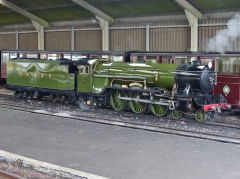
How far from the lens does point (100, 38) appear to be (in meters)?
28.9

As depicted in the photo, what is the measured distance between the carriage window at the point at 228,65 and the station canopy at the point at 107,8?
7684 mm

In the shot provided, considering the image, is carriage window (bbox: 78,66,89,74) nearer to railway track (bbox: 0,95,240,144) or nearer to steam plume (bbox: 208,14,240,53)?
railway track (bbox: 0,95,240,144)

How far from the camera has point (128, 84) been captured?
14.3 meters

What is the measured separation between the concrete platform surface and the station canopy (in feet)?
44.1

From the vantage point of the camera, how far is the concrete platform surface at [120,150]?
7223 millimetres

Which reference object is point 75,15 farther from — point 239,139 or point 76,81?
point 239,139

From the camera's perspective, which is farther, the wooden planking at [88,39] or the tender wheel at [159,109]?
the wooden planking at [88,39]

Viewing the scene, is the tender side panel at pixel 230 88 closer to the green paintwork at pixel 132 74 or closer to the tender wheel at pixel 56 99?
the green paintwork at pixel 132 74

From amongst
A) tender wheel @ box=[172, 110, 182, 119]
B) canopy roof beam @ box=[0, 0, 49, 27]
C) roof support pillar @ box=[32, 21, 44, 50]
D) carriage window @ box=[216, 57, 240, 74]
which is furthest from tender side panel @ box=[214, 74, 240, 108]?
roof support pillar @ box=[32, 21, 44, 50]

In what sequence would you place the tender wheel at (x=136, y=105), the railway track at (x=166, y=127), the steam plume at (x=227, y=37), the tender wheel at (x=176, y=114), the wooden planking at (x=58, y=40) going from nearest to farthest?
the railway track at (x=166, y=127) → the tender wheel at (x=176, y=114) → the tender wheel at (x=136, y=105) → the steam plume at (x=227, y=37) → the wooden planking at (x=58, y=40)

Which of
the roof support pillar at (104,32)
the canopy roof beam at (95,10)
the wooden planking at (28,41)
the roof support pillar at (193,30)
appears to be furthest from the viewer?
the wooden planking at (28,41)

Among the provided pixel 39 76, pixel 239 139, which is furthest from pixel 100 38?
pixel 239 139

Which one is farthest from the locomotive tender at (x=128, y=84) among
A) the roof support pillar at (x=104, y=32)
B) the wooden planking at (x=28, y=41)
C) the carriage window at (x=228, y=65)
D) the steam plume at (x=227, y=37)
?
the wooden planking at (x=28, y=41)

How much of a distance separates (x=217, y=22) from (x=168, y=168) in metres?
17.1
